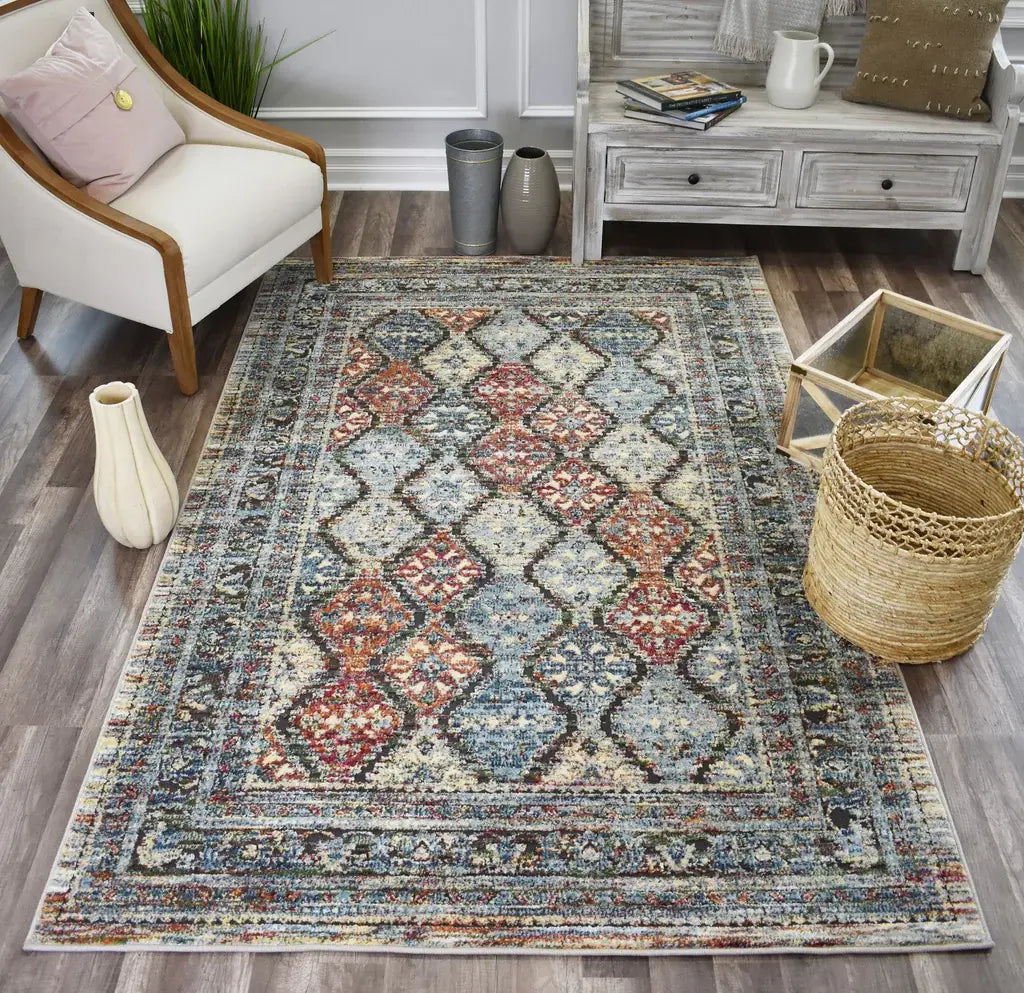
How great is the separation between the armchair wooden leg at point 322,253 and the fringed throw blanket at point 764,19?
1.39 meters

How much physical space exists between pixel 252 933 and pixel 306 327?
187 cm

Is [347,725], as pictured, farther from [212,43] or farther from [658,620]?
[212,43]

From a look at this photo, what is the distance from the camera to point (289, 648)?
2174mm

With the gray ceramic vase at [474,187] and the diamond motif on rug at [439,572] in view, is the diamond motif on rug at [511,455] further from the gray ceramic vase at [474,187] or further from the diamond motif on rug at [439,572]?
the gray ceramic vase at [474,187]

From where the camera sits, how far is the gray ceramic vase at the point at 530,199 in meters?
3.41

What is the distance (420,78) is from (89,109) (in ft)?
4.29

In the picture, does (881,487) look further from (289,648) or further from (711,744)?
(289,648)

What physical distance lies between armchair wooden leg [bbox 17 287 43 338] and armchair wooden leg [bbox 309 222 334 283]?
0.77 meters

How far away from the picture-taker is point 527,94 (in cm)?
378

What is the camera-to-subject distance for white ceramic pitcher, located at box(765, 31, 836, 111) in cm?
330

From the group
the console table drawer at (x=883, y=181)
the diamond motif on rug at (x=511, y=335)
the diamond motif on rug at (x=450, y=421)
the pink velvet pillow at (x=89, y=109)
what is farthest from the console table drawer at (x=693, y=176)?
the pink velvet pillow at (x=89, y=109)

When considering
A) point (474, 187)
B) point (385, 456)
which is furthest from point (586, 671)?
point (474, 187)

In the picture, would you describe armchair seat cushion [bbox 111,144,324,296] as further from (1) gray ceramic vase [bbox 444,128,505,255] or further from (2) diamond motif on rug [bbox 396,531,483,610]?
(2) diamond motif on rug [bbox 396,531,483,610]

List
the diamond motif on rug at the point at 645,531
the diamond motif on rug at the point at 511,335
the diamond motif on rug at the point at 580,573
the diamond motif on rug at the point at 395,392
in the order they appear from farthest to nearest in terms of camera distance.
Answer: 1. the diamond motif on rug at the point at 511,335
2. the diamond motif on rug at the point at 395,392
3. the diamond motif on rug at the point at 645,531
4. the diamond motif on rug at the point at 580,573
